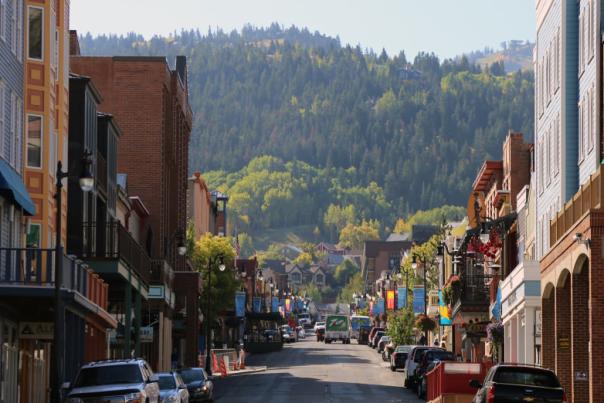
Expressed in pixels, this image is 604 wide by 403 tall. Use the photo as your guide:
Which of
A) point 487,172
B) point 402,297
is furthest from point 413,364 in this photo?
point 402,297

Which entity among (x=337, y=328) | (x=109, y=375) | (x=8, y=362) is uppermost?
(x=337, y=328)

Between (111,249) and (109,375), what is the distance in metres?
23.3

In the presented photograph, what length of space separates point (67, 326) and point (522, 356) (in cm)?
2513

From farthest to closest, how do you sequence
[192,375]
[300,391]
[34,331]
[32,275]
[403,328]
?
1. [403,328]
2. [300,391]
3. [192,375]
4. [34,331]
5. [32,275]

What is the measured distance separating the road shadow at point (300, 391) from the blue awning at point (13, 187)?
20794 millimetres

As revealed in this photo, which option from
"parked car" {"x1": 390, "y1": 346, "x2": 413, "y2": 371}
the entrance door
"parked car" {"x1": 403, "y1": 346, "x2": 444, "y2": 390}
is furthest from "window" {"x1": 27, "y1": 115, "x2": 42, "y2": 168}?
"parked car" {"x1": 390, "y1": 346, "x2": 413, "y2": 371}

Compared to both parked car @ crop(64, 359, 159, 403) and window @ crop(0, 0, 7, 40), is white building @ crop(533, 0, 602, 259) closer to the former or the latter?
parked car @ crop(64, 359, 159, 403)

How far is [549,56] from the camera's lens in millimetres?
59812

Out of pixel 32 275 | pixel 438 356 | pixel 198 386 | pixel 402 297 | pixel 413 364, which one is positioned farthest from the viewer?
pixel 402 297

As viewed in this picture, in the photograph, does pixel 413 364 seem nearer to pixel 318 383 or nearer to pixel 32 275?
pixel 318 383

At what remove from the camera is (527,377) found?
37.9 meters

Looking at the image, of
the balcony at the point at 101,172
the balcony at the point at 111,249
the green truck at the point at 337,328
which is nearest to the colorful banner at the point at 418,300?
the balcony at the point at 111,249

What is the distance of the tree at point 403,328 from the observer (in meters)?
126

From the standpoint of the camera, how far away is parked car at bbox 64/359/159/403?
36.3 metres
